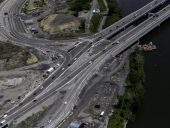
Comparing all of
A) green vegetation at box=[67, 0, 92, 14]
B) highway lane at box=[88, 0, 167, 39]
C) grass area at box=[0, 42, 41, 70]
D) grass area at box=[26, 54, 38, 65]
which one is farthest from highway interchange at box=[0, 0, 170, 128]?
green vegetation at box=[67, 0, 92, 14]

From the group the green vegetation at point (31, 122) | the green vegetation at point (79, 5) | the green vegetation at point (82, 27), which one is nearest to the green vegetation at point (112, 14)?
the green vegetation at point (82, 27)

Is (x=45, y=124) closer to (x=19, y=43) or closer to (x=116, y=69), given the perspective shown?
(x=116, y=69)

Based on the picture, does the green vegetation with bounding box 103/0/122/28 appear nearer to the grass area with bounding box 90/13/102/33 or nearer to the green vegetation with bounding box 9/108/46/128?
the grass area with bounding box 90/13/102/33

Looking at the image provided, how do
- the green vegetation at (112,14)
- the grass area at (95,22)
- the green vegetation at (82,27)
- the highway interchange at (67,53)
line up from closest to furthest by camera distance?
1. the highway interchange at (67,53)
2. the green vegetation at (82,27)
3. the grass area at (95,22)
4. the green vegetation at (112,14)

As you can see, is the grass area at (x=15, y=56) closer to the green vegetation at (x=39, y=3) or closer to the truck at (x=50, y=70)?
the truck at (x=50, y=70)

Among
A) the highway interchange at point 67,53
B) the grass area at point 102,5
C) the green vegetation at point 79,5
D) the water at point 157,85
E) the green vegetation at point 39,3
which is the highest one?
the green vegetation at point 39,3

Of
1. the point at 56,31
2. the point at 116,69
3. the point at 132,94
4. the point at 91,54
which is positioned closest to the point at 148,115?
the point at 132,94
